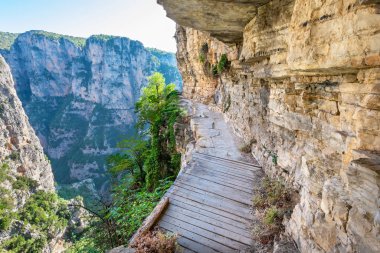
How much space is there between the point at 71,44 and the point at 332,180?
112860mm

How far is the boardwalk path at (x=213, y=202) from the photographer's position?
4.96 metres

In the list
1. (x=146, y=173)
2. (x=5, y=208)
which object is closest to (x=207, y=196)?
(x=146, y=173)

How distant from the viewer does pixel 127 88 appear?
328 feet

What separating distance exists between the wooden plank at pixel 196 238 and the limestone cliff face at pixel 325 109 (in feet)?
4.36

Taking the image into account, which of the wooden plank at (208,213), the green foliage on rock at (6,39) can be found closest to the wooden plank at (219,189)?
the wooden plank at (208,213)

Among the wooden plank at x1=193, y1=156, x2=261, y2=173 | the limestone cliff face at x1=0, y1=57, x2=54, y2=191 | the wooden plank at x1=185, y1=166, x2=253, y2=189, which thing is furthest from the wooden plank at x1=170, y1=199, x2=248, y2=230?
the limestone cliff face at x1=0, y1=57, x2=54, y2=191

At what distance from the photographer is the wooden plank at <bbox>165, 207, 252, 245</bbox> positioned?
4961 mm

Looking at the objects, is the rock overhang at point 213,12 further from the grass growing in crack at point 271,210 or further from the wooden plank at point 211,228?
the wooden plank at point 211,228

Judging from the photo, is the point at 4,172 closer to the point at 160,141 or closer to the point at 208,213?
the point at 160,141

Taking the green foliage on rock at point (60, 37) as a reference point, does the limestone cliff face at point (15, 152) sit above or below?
below

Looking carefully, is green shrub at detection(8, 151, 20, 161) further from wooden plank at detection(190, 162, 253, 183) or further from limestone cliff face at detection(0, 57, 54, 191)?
wooden plank at detection(190, 162, 253, 183)

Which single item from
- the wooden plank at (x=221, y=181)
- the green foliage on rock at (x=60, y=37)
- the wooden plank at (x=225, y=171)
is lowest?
the wooden plank at (x=221, y=181)

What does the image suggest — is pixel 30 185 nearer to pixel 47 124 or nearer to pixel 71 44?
pixel 47 124

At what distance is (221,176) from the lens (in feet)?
23.9
